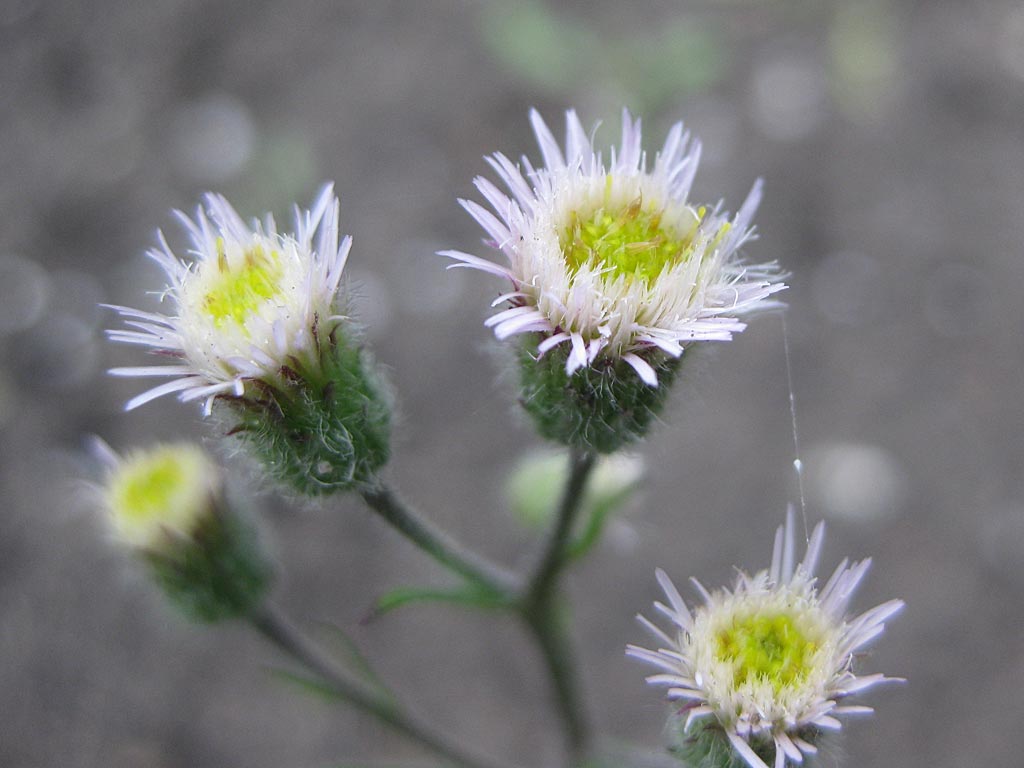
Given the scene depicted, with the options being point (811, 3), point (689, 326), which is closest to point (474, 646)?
point (689, 326)

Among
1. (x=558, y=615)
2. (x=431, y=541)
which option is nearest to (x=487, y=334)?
(x=558, y=615)

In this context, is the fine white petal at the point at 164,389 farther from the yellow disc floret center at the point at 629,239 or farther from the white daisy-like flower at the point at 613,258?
the yellow disc floret center at the point at 629,239

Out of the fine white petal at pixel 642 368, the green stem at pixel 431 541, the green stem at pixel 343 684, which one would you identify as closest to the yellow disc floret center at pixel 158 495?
the green stem at pixel 343 684

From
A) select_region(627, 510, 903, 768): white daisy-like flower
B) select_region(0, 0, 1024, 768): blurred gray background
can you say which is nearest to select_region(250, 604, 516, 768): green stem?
select_region(0, 0, 1024, 768): blurred gray background

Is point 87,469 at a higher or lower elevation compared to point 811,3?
lower

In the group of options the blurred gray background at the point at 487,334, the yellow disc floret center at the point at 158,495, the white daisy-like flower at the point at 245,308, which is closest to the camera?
the white daisy-like flower at the point at 245,308

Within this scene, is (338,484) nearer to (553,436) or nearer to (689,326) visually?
(553,436)

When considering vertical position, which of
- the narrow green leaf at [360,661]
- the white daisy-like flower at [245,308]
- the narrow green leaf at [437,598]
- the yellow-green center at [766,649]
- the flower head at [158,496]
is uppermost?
the white daisy-like flower at [245,308]
